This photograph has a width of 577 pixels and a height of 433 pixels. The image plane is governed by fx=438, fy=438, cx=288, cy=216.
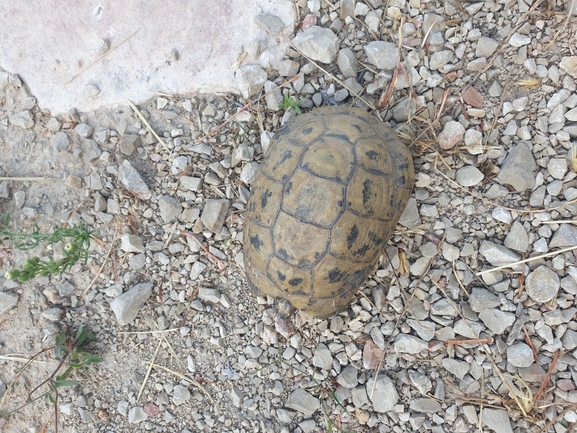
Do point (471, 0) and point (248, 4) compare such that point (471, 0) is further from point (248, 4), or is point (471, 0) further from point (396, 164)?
point (248, 4)

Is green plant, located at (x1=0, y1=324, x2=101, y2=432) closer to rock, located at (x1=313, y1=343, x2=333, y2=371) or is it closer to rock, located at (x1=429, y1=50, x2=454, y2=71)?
rock, located at (x1=313, y1=343, x2=333, y2=371)

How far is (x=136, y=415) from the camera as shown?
2.87 m

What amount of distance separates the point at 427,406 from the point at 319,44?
2.36 m

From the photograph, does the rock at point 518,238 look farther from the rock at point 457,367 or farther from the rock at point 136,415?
the rock at point 136,415

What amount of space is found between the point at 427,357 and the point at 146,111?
245 centimetres

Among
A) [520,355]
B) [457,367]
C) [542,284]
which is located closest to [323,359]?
[457,367]

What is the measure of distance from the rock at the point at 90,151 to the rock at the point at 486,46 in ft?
8.38

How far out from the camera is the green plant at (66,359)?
9.22 feet

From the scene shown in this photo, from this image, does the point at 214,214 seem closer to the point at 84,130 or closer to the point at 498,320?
the point at 84,130

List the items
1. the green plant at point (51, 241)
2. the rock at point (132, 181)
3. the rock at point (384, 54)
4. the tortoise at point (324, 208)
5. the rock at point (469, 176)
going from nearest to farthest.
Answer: the tortoise at point (324, 208), the green plant at point (51, 241), the rock at point (469, 176), the rock at point (384, 54), the rock at point (132, 181)

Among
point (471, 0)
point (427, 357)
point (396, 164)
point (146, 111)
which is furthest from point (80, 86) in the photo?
point (427, 357)

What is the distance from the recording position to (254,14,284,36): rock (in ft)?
9.53

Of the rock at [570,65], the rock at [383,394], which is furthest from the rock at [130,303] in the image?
the rock at [570,65]

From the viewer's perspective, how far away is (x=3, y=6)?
308 cm
